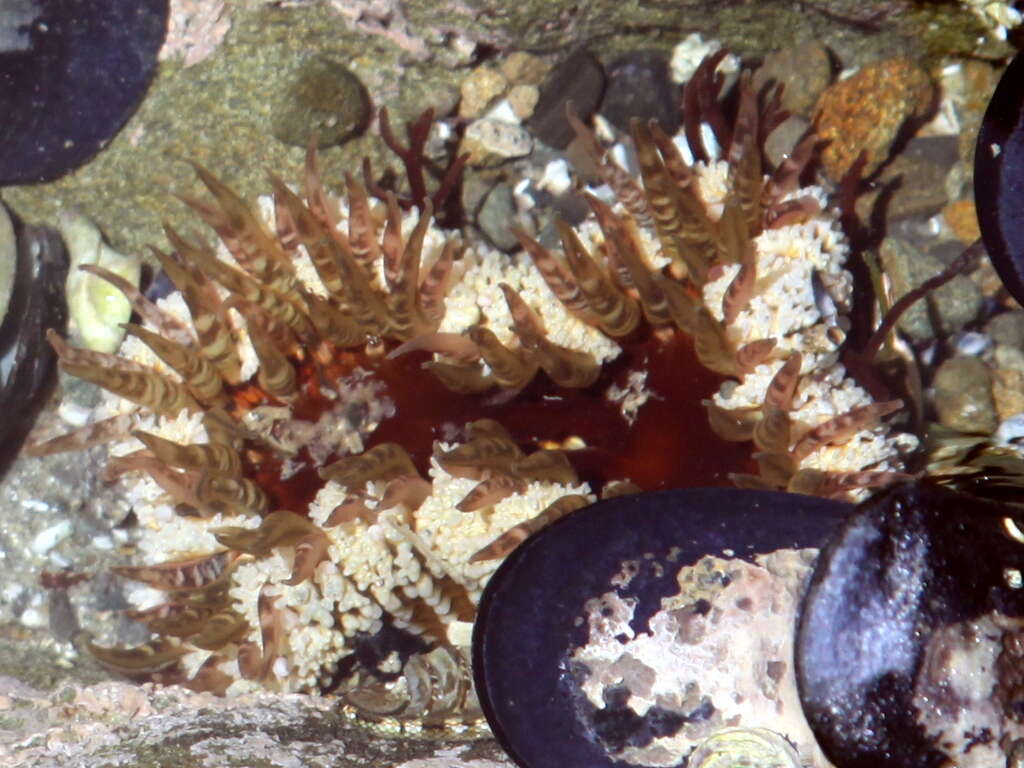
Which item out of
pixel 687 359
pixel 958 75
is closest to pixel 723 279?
pixel 687 359

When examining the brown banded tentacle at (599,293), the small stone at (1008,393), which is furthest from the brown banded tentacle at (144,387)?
the small stone at (1008,393)

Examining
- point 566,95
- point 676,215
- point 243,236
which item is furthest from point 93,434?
point 566,95

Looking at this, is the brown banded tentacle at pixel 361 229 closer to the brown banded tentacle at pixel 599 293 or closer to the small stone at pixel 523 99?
the brown banded tentacle at pixel 599 293

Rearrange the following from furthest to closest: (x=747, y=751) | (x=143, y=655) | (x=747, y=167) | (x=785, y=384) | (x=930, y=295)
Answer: (x=930, y=295) < (x=143, y=655) < (x=747, y=167) < (x=785, y=384) < (x=747, y=751)

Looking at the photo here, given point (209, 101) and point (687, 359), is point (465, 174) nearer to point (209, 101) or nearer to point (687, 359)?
point (209, 101)

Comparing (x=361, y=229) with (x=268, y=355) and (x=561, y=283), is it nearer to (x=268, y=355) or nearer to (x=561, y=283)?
(x=268, y=355)

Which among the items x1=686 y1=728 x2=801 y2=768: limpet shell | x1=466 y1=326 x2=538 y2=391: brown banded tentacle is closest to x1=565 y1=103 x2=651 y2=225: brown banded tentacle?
x1=466 y1=326 x2=538 y2=391: brown banded tentacle
